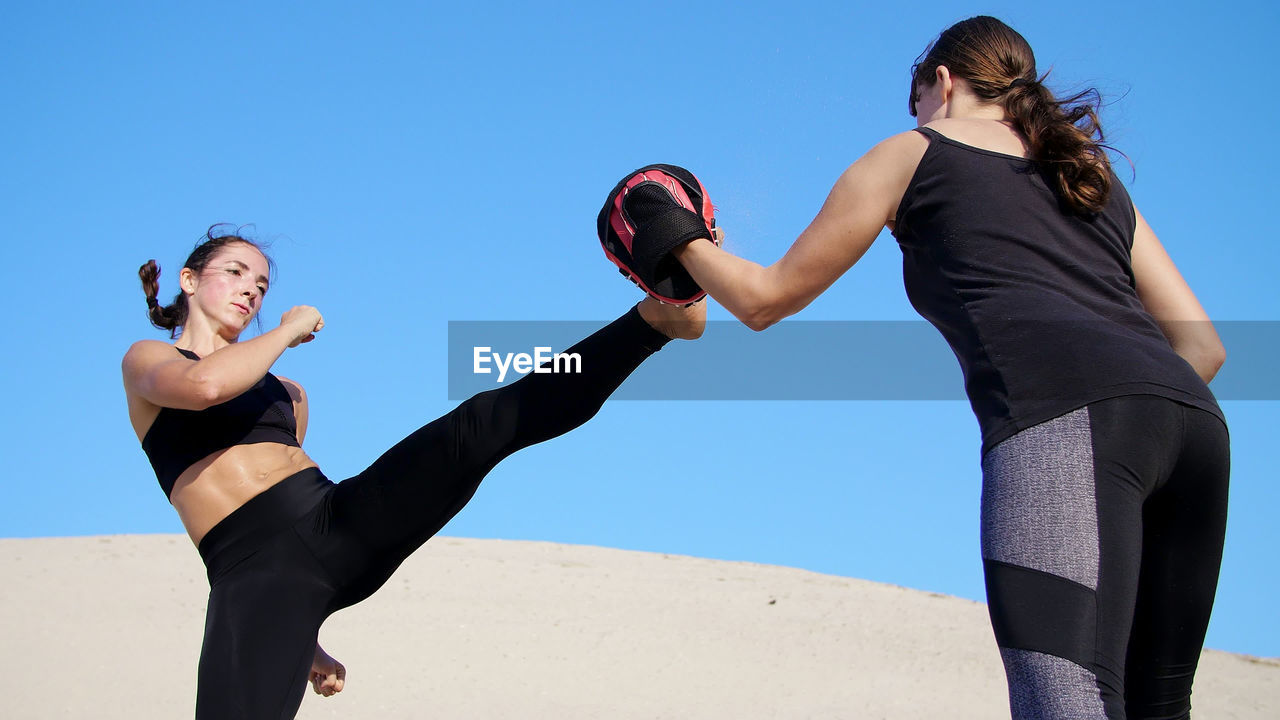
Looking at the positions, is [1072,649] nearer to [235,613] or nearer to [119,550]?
[235,613]

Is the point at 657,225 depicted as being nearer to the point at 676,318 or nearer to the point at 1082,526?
the point at 676,318

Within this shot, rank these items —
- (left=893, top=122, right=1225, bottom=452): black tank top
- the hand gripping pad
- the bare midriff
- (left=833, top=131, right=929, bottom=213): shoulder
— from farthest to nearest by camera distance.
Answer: the bare midriff
the hand gripping pad
(left=833, top=131, right=929, bottom=213): shoulder
(left=893, top=122, right=1225, bottom=452): black tank top

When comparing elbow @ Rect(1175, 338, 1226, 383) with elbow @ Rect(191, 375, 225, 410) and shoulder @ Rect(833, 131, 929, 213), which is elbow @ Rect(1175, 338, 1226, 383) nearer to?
shoulder @ Rect(833, 131, 929, 213)

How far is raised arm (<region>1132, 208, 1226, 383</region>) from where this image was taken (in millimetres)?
2477

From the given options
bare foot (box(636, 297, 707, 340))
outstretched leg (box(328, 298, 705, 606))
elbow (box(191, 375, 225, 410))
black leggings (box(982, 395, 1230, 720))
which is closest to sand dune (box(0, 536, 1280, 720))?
outstretched leg (box(328, 298, 705, 606))

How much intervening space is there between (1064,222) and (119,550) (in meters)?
17.8

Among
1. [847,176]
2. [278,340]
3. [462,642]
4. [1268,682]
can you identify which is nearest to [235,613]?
[278,340]

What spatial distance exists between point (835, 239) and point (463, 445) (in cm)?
148

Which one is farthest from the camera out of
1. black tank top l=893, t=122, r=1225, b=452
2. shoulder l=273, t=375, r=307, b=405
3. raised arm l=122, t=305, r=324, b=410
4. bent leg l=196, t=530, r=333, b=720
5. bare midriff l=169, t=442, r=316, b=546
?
shoulder l=273, t=375, r=307, b=405

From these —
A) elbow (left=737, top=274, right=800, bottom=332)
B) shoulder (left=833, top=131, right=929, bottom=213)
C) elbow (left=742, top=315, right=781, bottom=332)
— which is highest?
shoulder (left=833, top=131, right=929, bottom=213)

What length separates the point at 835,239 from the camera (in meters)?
2.25

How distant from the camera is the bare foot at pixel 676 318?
3.15 meters

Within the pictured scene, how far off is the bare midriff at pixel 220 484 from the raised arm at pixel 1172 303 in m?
2.70

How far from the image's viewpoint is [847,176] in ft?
7.41
